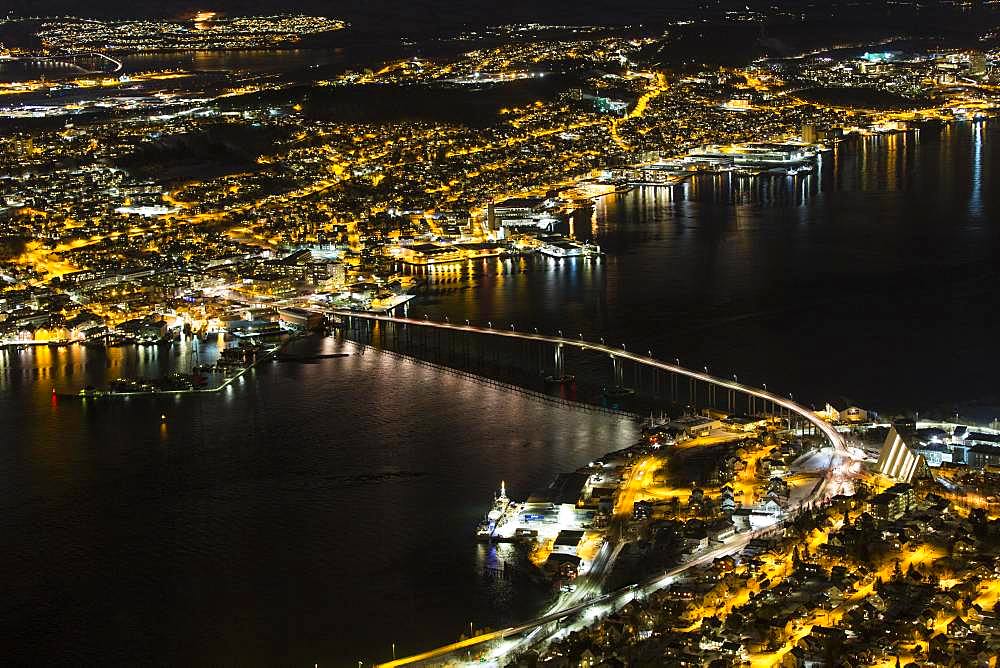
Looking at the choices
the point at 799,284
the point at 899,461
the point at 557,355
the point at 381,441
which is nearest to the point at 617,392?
the point at 557,355

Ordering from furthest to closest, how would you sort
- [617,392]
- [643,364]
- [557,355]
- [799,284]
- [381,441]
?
[799,284]
[557,355]
[643,364]
[617,392]
[381,441]

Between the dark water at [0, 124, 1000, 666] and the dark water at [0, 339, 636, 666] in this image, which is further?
the dark water at [0, 124, 1000, 666]

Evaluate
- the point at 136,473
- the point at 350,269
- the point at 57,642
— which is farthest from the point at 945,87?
the point at 57,642

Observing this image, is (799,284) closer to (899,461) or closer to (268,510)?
(899,461)

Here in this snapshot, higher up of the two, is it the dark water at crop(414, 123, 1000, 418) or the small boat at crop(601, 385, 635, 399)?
the dark water at crop(414, 123, 1000, 418)

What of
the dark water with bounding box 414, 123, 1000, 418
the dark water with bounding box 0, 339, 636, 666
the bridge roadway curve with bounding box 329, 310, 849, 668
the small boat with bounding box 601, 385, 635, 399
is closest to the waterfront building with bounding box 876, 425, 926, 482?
the bridge roadway curve with bounding box 329, 310, 849, 668

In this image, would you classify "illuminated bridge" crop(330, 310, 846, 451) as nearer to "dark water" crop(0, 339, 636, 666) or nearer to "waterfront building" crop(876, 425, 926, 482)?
"waterfront building" crop(876, 425, 926, 482)
